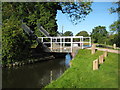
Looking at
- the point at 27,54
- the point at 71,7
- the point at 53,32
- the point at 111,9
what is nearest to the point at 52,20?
the point at 53,32

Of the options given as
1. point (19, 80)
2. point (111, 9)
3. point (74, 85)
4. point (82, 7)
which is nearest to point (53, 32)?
point (82, 7)

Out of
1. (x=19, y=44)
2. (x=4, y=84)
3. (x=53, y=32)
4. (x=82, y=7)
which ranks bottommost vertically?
(x=4, y=84)

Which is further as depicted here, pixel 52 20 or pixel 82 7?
pixel 52 20

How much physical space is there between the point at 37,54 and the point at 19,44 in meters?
5.51

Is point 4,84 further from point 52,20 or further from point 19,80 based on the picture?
point 52,20

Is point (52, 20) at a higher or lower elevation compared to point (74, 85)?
→ higher

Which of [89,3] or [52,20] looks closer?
[89,3]

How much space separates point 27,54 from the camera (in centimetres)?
2544

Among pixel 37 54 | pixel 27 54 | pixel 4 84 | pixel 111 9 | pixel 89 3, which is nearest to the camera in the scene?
pixel 4 84

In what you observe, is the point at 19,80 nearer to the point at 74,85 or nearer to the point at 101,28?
the point at 74,85

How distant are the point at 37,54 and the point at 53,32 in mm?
9588

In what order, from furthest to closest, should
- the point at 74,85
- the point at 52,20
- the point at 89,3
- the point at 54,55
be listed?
1. the point at 52,20
2. the point at 54,55
3. the point at 89,3
4. the point at 74,85

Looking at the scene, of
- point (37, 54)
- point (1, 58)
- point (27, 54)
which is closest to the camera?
point (1, 58)

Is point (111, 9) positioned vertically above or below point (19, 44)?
above
